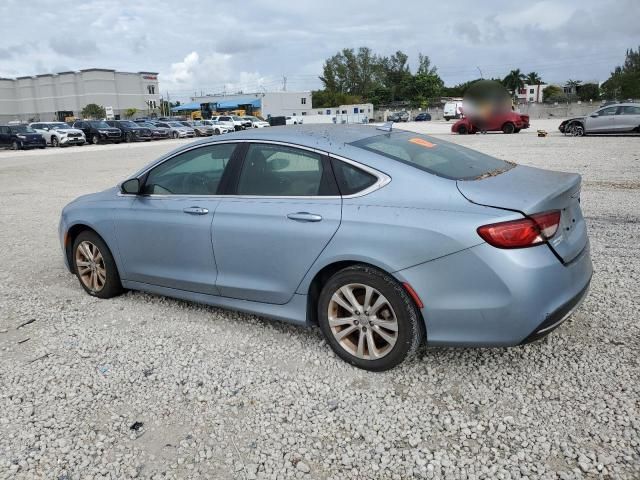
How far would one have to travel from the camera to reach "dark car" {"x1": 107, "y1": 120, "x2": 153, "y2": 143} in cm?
3753

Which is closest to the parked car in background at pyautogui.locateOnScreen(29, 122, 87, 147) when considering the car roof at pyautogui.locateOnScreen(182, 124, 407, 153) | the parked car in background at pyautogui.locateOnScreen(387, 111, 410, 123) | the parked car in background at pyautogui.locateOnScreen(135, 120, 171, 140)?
the parked car in background at pyautogui.locateOnScreen(135, 120, 171, 140)

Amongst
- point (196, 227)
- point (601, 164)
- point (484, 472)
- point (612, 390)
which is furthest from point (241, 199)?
point (601, 164)

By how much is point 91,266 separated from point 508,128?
80.4ft

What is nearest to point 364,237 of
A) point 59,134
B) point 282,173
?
point 282,173

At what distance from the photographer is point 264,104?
93875 mm

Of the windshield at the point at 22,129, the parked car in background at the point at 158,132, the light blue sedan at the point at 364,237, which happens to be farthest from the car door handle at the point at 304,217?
the parked car in background at the point at 158,132

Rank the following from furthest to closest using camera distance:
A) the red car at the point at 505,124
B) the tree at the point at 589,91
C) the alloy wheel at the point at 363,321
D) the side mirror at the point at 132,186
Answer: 1. the tree at the point at 589,91
2. the red car at the point at 505,124
3. the side mirror at the point at 132,186
4. the alloy wheel at the point at 363,321

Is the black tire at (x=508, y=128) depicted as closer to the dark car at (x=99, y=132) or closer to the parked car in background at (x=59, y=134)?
the dark car at (x=99, y=132)

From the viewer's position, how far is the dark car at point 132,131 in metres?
37.5

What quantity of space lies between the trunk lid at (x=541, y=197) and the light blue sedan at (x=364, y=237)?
1 cm

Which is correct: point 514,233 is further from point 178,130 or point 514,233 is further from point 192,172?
point 178,130

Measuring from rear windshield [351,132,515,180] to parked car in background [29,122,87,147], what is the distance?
114ft

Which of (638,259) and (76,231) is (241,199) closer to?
(76,231)

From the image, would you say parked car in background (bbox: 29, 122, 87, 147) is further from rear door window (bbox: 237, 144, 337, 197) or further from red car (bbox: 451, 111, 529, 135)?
rear door window (bbox: 237, 144, 337, 197)
